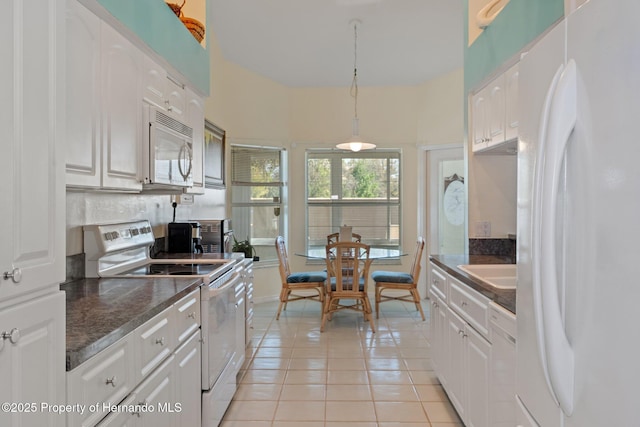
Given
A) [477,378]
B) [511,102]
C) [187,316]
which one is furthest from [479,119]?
[187,316]

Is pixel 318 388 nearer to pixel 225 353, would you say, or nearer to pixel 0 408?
pixel 225 353

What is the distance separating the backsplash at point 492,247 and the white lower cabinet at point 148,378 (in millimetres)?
2014

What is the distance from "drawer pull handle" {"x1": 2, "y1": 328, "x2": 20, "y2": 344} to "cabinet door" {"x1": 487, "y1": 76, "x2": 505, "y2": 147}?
8.02 ft

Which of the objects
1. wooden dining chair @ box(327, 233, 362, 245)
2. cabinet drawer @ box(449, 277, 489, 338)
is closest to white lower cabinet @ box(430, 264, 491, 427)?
cabinet drawer @ box(449, 277, 489, 338)

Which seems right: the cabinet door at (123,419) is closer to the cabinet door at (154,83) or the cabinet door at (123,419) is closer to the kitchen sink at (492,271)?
the cabinet door at (154,83)

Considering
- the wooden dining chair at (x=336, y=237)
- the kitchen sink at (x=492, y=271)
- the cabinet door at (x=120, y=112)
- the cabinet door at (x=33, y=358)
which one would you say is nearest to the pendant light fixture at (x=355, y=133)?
the wooden dining chair at (x=336, y=237)

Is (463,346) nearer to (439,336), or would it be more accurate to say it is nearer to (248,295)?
(439,336)

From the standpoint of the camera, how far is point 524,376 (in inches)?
46.0

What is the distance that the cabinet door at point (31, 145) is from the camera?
0.81m

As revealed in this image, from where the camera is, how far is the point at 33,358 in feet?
2.87

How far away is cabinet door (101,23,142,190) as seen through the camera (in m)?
1.73

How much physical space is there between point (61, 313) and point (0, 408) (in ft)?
0.77

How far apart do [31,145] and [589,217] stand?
1.17 meters

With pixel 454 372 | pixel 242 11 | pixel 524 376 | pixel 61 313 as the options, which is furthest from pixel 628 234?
pixel 242 11
